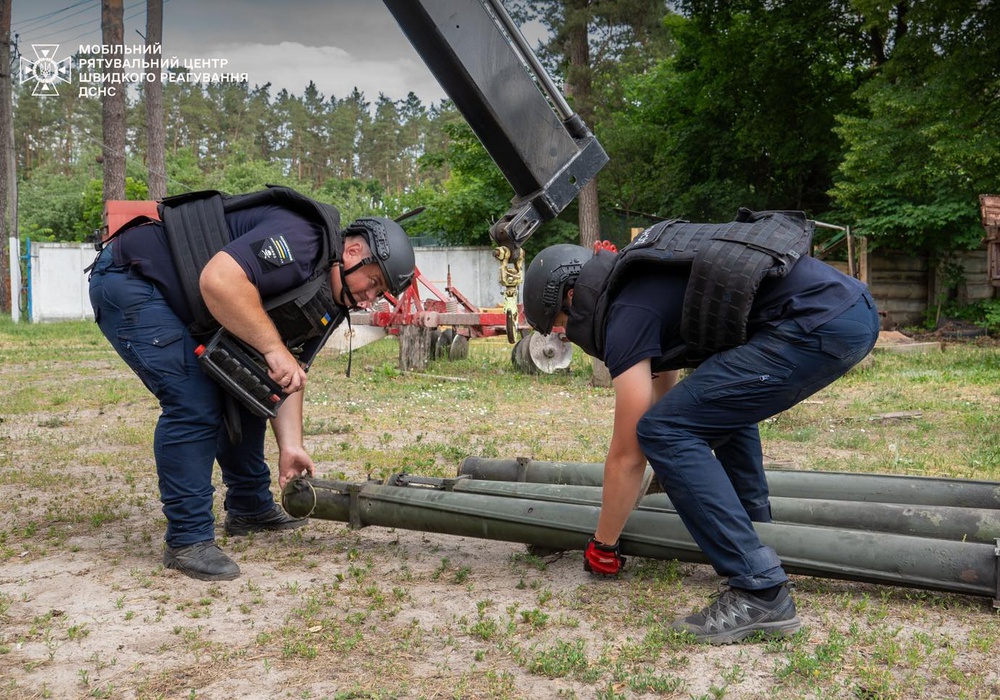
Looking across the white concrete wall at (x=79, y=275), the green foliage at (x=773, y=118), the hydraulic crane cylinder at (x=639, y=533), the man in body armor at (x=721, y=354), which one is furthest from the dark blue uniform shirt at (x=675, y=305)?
the white concrete wall at (x=79, y=275)

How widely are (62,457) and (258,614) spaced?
379cm

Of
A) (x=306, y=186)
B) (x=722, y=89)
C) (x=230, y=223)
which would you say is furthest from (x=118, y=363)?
(x=306, y=186)

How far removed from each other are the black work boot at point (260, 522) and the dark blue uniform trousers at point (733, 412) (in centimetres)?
236

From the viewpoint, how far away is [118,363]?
45.5ft

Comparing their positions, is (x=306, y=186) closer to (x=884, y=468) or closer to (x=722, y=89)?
(x=722, y=89)

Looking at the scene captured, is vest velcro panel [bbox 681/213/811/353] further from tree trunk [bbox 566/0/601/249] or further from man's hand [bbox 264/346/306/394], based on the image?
tree trunk [bbox 566/0/601/249]

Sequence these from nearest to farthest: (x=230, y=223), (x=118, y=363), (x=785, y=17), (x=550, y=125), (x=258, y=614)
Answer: (x=258, y=614)
(x=550, y=125)
(x=230, y=223)
(x=118, y=363)
(x=785, y=17)

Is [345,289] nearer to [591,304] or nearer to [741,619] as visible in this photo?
[591,304]

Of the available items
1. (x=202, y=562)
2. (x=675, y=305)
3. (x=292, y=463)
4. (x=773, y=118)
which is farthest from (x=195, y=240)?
(x=773, y=118)

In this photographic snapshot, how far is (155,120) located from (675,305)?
22081 mm

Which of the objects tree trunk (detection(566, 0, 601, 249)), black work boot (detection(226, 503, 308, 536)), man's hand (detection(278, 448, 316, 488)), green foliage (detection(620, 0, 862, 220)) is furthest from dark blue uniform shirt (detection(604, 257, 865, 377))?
A: green foliage (detection(620, 0, 862, 220))

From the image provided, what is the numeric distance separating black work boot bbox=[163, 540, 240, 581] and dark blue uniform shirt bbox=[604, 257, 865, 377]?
198 cm

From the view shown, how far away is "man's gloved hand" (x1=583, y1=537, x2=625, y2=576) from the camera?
3748mm

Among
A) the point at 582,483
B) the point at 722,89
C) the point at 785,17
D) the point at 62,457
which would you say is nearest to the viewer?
the point at 582,483
